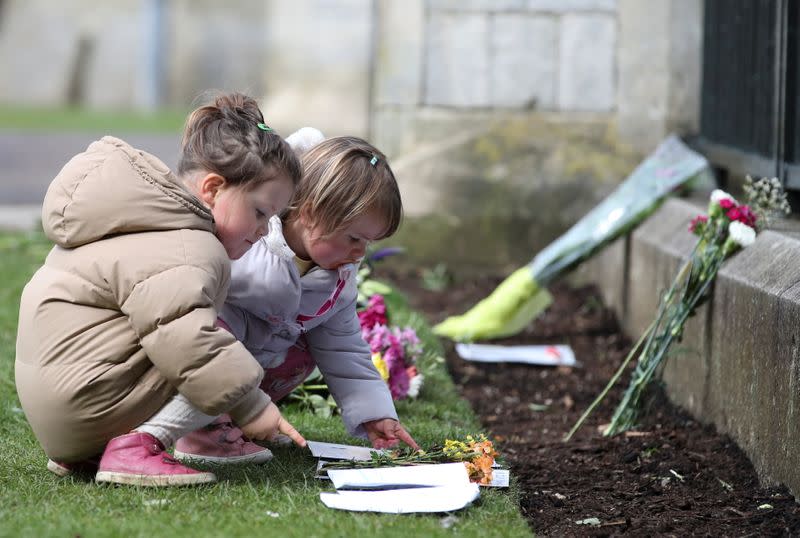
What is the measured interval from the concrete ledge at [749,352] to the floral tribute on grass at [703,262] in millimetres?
54

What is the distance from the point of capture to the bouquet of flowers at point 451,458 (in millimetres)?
3094

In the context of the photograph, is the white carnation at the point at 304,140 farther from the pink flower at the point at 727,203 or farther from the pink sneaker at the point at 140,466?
the pink flower at the point at 727,203

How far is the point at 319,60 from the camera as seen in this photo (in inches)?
317

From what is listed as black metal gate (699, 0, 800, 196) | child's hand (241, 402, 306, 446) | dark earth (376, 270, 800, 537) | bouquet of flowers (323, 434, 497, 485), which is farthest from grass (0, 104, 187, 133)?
child's hand (241, 402, 306, 446)

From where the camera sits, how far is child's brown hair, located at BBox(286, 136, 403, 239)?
315cm

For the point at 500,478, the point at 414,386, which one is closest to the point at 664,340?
the point at 414,386

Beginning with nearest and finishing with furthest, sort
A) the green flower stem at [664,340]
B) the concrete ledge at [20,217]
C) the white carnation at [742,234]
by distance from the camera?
the white carnation at [742,234] → the green flower stem at [664,340] → the concrete ledge at [20,217]

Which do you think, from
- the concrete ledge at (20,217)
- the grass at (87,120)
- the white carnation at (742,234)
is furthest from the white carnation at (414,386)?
the grass at (87,120)

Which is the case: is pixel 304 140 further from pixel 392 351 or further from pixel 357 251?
pixel 392 351

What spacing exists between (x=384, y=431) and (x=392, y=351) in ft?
2.34

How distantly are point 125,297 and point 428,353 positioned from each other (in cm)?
201

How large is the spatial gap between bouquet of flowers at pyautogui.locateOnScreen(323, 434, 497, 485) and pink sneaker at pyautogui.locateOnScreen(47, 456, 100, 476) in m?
0.59

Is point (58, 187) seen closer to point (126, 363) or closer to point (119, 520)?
point (126, 363)

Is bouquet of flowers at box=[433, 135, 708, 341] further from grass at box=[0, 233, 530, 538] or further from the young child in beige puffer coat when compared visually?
the young child in beige puffer coat
